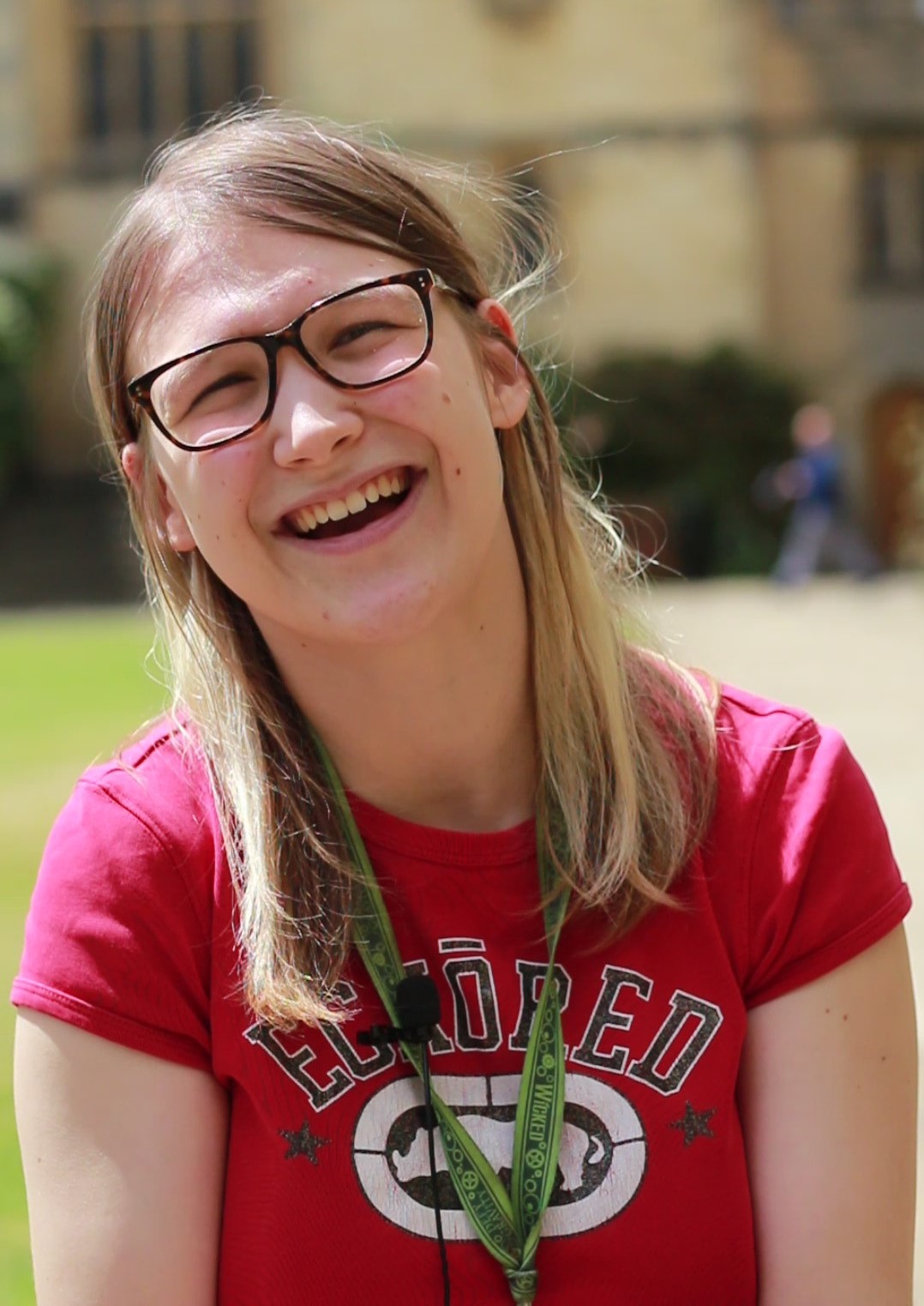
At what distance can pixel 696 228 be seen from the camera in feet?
86.3

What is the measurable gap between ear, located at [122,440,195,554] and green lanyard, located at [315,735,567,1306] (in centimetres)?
52

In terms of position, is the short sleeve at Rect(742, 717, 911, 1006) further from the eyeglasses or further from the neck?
the eyeglasses

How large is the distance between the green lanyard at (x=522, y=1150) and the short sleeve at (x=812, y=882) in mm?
235

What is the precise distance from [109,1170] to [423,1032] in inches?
13.9

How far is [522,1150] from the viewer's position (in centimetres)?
186

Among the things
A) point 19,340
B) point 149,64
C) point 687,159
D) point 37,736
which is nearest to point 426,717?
point 37,736

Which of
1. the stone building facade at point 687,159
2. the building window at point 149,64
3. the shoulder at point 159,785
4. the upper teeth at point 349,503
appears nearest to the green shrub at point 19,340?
the stone building facade at point 687,159

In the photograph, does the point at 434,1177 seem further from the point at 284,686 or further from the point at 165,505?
the point at 165,505

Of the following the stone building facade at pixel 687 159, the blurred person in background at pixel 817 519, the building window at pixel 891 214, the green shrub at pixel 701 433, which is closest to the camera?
the blurred person in background at pixel 817 519

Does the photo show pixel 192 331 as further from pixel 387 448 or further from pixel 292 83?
pixel 292 83

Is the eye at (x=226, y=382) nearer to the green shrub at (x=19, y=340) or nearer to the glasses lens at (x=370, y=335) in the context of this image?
the glasses lens at (x=370, y=335)

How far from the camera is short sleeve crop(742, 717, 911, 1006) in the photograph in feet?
6.46

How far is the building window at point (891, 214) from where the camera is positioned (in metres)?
26.7

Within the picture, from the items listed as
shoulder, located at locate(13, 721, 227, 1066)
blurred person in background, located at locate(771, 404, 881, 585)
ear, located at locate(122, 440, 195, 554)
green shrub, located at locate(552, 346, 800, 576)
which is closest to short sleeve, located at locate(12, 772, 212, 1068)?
shoulder, located at locate(13, 721, 227, 1066)
